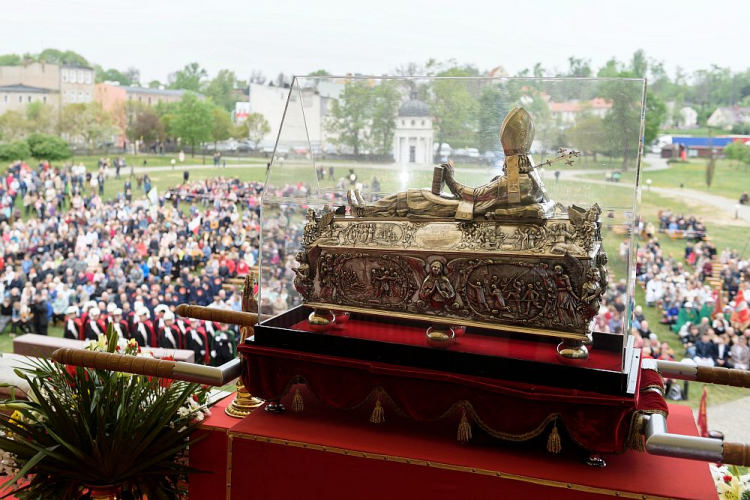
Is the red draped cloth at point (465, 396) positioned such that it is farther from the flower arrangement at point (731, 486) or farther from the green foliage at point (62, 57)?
the green foliage at point (62, 57)

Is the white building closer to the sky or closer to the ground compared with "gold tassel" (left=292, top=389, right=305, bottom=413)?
closer to the sky

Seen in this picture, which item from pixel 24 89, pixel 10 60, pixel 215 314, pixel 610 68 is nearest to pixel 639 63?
pixel 610 68

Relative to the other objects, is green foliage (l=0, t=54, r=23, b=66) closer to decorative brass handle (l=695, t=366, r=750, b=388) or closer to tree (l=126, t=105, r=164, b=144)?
tree (l=126, t=105, r=164, b=144)

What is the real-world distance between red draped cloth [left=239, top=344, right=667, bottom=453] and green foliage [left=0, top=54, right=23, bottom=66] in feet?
140

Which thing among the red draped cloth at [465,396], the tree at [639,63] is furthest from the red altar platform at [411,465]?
the tree at [639,63]

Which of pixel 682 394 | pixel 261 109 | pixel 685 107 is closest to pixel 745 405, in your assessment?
pixel 682 394

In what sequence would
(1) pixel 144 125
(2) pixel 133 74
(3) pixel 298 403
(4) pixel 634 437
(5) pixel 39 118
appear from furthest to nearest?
(2) pixel 133 74 < (1) pixel 144 125 < (5) pixel 39 118 < (3) pixel 298 403 < (4) pixel 634 437

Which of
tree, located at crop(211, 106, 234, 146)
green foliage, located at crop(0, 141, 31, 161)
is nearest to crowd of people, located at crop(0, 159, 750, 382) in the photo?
green foliage, located at crop(0, 141, 31, 161)

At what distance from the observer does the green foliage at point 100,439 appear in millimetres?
4945

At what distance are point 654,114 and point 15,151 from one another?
31414 millimetres

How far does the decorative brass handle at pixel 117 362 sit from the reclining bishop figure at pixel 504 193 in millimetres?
1919

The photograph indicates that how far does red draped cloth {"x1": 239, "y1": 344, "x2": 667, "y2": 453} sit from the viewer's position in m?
4.14

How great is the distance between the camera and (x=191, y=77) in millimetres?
42719

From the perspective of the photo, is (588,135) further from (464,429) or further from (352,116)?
(464,429)
